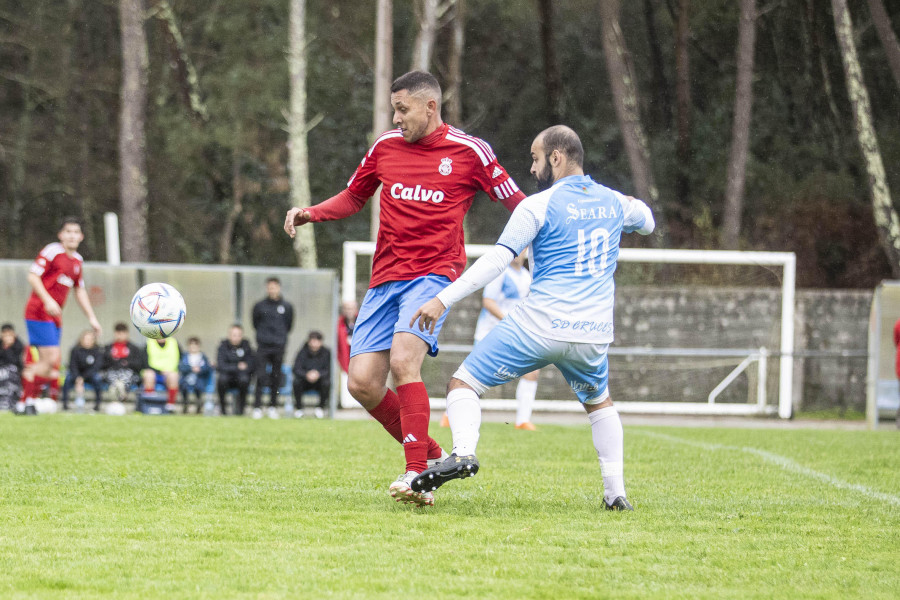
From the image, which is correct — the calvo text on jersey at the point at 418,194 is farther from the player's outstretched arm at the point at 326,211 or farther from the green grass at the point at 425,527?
the green grass at the point at 425,527

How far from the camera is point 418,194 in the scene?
18.2 ft

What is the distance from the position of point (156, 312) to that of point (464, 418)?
266cm

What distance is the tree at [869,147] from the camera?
22266 mm

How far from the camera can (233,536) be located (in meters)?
4.36

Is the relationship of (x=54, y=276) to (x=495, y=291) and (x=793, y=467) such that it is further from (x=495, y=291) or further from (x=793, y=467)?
(x=793, y=467)

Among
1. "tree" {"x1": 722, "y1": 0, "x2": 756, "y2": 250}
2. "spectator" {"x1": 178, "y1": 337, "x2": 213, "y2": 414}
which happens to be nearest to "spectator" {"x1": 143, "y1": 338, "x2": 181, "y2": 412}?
"spectator" {"x1": 178, "y1": 337, "x2": 213, "y2": 414}

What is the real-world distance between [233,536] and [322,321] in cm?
1283

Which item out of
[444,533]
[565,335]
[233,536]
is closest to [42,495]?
[233,536]

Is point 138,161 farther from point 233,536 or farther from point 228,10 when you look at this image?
point 233,536

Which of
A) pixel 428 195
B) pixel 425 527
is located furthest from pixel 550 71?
pixel 425 527

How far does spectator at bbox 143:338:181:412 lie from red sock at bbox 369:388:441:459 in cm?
1055

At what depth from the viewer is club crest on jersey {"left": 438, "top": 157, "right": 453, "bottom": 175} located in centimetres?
559

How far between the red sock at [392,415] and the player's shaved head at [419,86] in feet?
5.10

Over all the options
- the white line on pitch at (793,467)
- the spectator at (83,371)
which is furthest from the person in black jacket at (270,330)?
the white line on pitch at (793,467)
